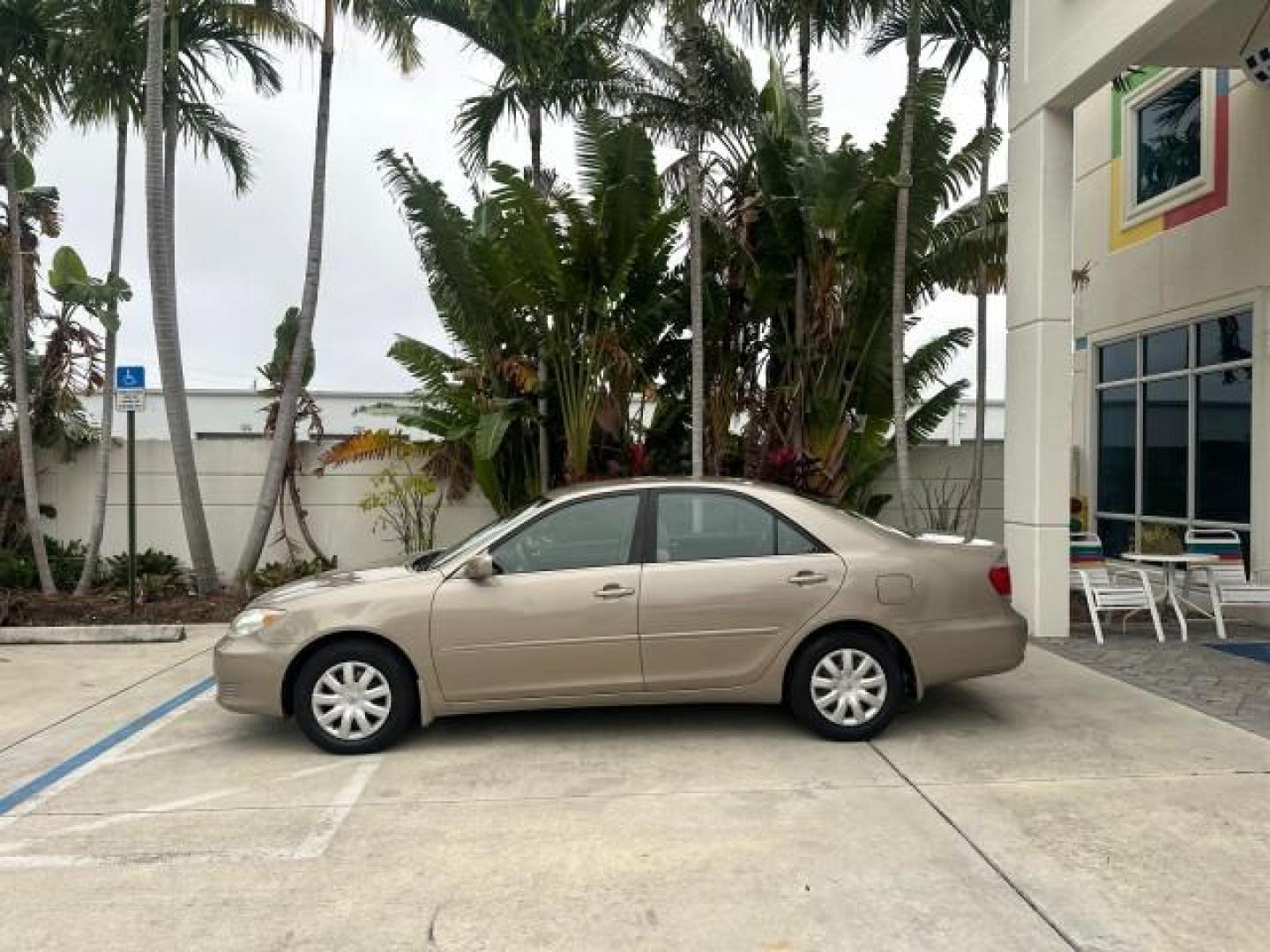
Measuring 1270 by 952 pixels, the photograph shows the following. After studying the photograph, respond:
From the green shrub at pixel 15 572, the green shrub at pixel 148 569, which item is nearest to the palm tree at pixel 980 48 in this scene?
the green shrub at pixel 148 569

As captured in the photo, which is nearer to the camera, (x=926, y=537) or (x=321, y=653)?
(x=321, y=653)

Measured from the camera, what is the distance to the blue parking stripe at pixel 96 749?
16.5 feet

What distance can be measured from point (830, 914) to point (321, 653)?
320 centimetres

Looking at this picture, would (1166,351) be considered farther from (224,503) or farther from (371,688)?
(224,503)

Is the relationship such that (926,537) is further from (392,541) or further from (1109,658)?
(392,541)

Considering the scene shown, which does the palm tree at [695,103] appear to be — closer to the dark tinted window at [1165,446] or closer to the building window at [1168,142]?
the building window at [1168,142]

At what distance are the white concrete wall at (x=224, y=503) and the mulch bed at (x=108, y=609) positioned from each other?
107 cm

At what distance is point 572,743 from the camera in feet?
18.8

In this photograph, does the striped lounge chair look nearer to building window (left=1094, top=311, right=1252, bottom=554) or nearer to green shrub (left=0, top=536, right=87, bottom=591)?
building window (left=1094, top=311, right=1252, bottom=554)

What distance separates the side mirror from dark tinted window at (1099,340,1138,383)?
956 cm

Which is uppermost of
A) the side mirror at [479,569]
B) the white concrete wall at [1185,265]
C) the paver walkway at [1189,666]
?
the white concrete wall at [1185,265]

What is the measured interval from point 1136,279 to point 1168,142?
5.17ft

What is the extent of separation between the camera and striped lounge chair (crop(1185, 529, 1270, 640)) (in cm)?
847

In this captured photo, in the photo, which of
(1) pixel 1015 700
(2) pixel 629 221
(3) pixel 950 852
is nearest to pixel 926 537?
(1) pixel 1015 700
